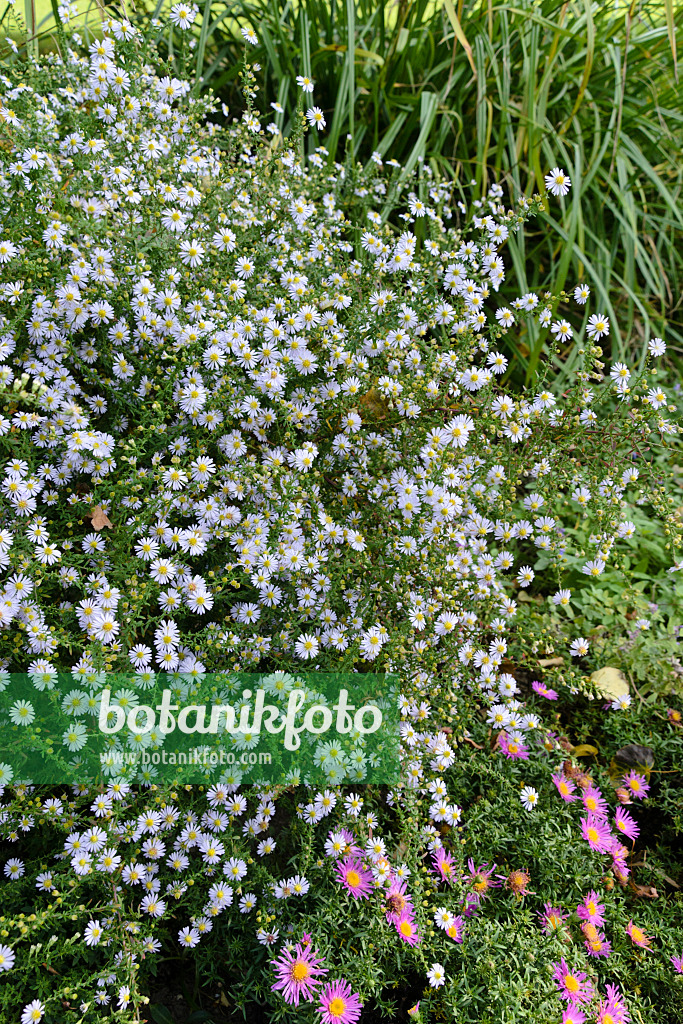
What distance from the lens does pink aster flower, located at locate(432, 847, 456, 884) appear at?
71.7 inches

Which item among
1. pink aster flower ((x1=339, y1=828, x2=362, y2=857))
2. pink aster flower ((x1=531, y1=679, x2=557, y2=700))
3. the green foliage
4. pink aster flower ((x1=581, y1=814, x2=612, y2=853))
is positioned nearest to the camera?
pink aster flower ((x1=339, y1=828, x2=362, y2=857))

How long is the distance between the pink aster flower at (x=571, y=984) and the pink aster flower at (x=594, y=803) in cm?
43

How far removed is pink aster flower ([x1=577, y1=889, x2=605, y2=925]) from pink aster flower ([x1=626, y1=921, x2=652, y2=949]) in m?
0.07

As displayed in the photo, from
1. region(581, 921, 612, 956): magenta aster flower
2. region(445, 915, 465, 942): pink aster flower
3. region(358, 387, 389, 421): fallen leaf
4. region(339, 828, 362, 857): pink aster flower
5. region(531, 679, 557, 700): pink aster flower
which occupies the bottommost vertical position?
region(581, 921, 612, 956): magenta aster flower

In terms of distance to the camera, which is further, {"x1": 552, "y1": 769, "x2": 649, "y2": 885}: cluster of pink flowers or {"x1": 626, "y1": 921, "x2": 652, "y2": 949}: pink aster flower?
{"x1": 552, "y1": 769, "x2": 649, "y2": 885}: cluster of pink flowers

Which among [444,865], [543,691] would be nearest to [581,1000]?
[444,865]

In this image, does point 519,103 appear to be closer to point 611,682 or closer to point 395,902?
point 611,682

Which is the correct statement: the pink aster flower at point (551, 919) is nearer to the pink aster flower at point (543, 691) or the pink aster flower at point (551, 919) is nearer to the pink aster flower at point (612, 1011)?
the pink aster flower at point (612, 1011)

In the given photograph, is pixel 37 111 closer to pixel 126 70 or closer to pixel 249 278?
pixel 126 70

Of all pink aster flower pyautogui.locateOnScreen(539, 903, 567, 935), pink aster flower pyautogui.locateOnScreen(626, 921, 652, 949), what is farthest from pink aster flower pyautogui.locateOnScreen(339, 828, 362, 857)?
pink aster flower pyautogui.locateOnScreen(626, 921, 652, 949)

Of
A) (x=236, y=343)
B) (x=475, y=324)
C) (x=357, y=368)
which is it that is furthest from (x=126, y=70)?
(x=475, y=324)

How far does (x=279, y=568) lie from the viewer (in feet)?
5.85

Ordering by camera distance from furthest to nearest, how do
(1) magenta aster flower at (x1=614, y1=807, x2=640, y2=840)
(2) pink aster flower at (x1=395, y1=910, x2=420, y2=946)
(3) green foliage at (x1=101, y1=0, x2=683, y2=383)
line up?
(3) green foliage at (x1=101, y1=0, x2=683, y2=383)
(1) magenta aster flower at (x1=614, y1=807, x2=640, y2=840)
(2) pink aster flower at (x1=395, y1=910, x2=420, y2=946)

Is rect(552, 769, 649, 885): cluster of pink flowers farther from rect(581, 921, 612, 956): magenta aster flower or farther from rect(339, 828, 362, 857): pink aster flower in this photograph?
rect(339, 828, 362, 857): pink aster flower
